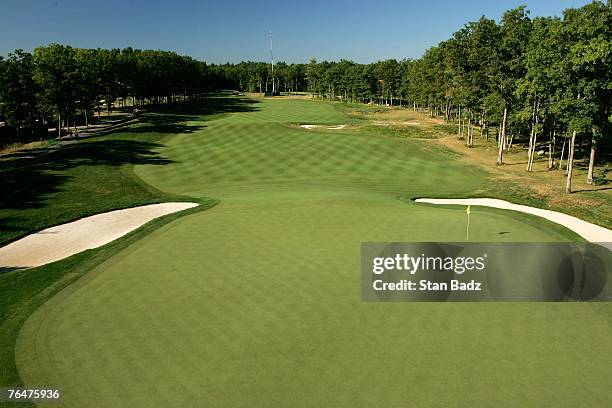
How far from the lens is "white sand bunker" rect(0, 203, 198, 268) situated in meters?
25.9

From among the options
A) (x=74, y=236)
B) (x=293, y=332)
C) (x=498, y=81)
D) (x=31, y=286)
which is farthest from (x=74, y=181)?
(x=498, y=81)

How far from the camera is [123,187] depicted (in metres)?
43.0

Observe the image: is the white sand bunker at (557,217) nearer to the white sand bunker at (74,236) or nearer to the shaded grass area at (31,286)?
the white sand bunker at (74,236)

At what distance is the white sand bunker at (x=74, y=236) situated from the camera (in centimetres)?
2591

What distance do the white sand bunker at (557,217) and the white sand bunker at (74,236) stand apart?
2308cm

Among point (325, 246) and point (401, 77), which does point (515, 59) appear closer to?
point (325, 246)

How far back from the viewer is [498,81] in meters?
52.4

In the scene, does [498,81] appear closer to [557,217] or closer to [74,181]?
[557,217]

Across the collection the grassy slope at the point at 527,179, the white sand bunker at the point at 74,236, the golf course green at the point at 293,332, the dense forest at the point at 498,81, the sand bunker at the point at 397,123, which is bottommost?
the white sand bunker at the point at 74,236

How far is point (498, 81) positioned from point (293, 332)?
4821 cm

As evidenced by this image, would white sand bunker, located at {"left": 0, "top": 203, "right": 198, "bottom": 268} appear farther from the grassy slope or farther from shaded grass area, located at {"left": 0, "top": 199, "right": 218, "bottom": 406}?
the grassy slope

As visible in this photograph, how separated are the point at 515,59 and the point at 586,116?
14.0m

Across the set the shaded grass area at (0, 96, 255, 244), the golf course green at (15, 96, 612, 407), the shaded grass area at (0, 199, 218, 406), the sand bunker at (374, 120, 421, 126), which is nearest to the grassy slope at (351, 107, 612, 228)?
the sand bunker at (374, 120, 421, 126)

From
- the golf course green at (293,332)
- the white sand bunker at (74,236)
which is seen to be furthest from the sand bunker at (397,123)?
the golf course green at (293,332)
